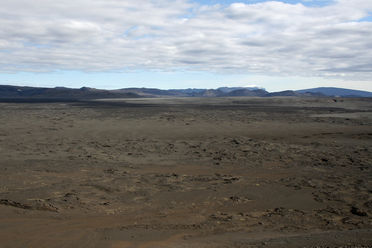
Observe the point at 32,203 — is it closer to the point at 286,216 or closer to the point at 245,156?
the point at 286,216

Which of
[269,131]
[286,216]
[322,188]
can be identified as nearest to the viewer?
[286,216]

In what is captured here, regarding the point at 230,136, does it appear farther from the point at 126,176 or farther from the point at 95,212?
the point at 95,212

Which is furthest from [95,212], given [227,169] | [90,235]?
[227,169]

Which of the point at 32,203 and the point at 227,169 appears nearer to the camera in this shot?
the point at 32,203

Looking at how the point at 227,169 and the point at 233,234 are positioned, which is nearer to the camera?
the point at 233,234

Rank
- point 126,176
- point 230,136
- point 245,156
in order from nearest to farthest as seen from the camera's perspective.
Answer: point 126,176
point 245,156
point 230,136

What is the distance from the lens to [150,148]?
1516cm

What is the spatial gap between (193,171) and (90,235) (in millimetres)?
5283

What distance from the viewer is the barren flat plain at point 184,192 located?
6.54 metres

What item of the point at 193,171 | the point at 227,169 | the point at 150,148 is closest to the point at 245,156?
the point at 227,169

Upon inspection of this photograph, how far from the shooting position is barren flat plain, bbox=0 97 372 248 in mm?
6543

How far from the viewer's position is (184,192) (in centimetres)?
921

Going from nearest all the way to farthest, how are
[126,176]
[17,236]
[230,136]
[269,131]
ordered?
1. [17,236]
2. [126,176]
3. [230,136]
4. [269,131]

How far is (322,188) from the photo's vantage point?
9633 millimetres
